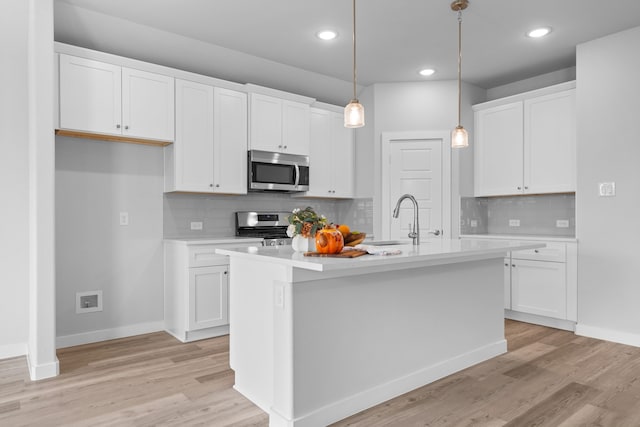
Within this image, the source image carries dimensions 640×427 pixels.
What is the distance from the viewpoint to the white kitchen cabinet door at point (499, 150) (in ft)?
15.0

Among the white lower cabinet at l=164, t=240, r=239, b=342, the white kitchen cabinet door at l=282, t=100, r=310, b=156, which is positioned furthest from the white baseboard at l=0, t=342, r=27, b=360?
the white kitchen cabinet door at l=282, t=100, r=310, b=156

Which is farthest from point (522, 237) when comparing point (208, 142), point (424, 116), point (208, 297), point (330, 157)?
point (208, 142)

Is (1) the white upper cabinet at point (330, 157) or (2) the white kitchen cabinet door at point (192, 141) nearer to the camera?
(2) the white kitchen cabinet door at point (192, 141)

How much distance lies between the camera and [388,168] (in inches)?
197

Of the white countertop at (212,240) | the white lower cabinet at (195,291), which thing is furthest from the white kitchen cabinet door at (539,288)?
the white lower cabinet at (195,291)

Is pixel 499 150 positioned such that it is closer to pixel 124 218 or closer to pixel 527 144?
pixel 527 144

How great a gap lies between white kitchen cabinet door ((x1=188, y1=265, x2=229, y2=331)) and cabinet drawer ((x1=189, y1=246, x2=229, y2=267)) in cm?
4

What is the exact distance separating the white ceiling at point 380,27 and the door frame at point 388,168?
76cm

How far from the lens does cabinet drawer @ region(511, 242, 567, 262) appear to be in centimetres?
402

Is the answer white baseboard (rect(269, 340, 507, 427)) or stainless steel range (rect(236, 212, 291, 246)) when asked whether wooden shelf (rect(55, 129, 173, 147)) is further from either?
white baseboard (rect(269, 340, 507, 427))

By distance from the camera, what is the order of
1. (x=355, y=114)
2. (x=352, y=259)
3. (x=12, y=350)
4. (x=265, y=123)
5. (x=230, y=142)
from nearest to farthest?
1. (x=352, y=259)
2. (x=355, y=114)
3. (x=12, y=350)
4. (x=230, y=142)
5. (x=265, y=123)

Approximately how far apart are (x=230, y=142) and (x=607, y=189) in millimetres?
3487

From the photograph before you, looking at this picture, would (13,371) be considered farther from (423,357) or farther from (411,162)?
(411,162)

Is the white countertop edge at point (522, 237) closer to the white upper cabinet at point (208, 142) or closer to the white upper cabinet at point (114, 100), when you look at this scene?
the white upper cabinet at point (208, 142)
